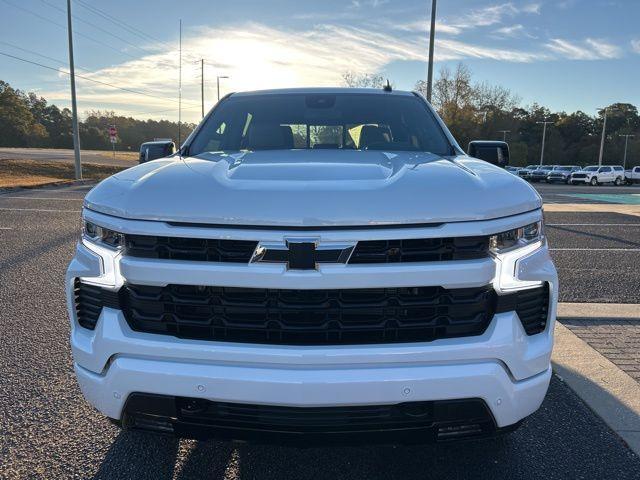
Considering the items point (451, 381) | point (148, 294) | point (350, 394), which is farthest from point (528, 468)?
point (148, 294)

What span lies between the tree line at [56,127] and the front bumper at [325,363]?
59611 mm

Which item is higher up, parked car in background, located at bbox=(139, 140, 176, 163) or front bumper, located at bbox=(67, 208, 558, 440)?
parked car in background, located at bbox=(139, 140, 176, 163)

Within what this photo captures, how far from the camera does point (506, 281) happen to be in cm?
187

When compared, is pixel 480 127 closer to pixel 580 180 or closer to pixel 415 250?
pixel 580 180

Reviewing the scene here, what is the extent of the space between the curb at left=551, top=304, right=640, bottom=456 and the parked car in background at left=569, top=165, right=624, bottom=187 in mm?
40453

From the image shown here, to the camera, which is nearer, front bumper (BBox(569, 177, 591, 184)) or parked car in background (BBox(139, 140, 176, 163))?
parked car in background (BBox(139, 140, 176, 163))

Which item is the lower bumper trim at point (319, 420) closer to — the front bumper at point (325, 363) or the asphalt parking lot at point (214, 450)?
the front bumper at point (325, 363)

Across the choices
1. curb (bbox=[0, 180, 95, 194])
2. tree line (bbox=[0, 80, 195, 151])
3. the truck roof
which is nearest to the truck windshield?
the truck roof

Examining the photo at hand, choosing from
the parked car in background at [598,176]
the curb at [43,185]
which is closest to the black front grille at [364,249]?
the curb at [43,185]

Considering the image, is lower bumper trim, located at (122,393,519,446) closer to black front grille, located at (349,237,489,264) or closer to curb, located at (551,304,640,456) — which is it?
black front grille, located at (349,237,489,264)

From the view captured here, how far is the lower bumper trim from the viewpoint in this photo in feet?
5.91

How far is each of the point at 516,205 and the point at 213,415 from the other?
138cm

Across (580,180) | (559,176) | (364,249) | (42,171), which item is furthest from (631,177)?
(364,249)

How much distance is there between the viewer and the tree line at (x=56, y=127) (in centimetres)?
7612
